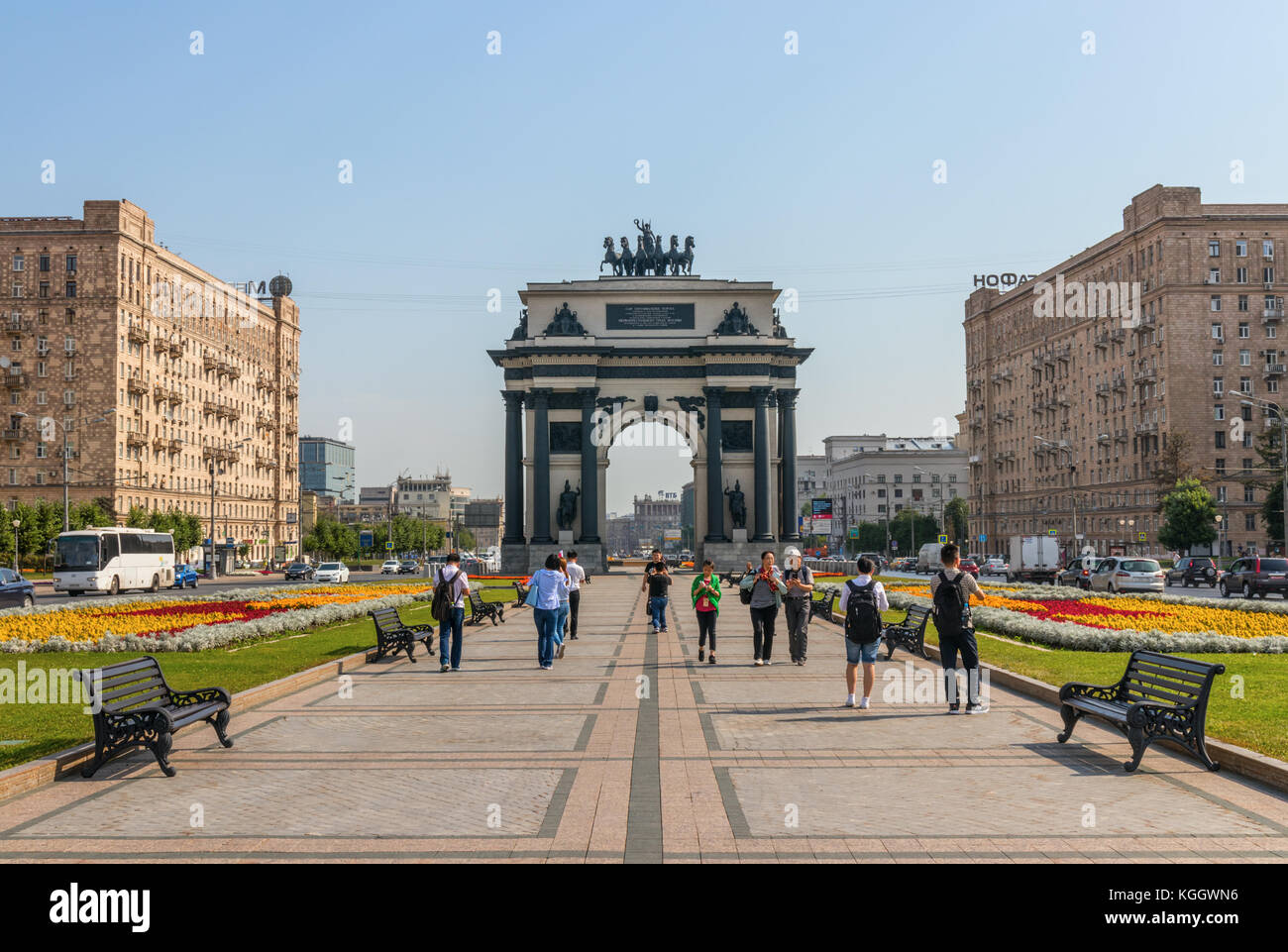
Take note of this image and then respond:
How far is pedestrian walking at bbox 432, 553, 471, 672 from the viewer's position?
19.7 m

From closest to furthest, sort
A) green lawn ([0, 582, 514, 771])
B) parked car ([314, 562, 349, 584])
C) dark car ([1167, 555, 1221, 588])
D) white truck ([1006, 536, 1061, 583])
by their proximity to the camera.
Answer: green lawn ([0, 582, 514, 771]) < dark car ([1167, 555, 1221, 588]) < white truck ([1006, 536, 1061, 583]) < parked car ([314, 562, 349, 584])

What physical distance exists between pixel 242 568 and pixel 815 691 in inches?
3846

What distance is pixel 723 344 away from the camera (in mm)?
75000

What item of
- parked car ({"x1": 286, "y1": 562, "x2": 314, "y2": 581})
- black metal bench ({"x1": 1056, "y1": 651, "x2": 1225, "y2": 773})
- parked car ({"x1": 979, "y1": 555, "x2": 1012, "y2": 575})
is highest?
black metal bench ({"x1": 1056, "y1": 651, "x2": 1225, "y2": 773})

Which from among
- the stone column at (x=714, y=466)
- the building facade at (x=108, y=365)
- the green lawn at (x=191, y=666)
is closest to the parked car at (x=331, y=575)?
the building facade at (x=108, y=365)

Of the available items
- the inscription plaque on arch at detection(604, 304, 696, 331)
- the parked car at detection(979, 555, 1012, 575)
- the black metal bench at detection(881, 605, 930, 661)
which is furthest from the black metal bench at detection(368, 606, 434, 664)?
the parked car at detection(979, 555, 1012, 575)

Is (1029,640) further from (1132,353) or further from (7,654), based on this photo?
(1132,353)

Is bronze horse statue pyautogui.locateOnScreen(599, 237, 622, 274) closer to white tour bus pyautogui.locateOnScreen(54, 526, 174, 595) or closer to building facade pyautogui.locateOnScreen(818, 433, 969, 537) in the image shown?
white tour bus pyautogui.locateOnScreen(54, 526, 174, 595)

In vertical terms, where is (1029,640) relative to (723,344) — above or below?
below

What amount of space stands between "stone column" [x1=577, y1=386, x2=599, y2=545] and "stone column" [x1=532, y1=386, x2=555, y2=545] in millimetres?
2280

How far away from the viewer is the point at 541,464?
74625 mm

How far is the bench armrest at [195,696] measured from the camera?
41.3 ft
